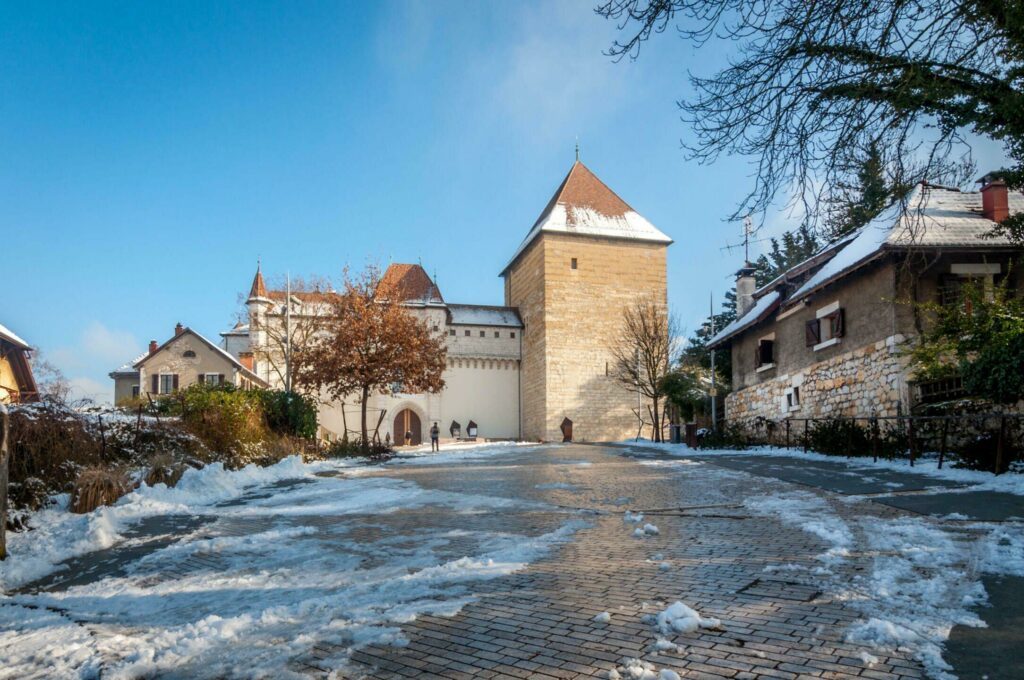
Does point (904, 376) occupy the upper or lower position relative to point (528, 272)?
lower

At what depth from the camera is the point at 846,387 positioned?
2078 centimetres

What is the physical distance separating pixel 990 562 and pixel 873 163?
164 inches

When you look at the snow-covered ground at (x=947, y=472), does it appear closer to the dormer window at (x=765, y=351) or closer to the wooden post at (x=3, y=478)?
the wooden post at (x=3, y=478)

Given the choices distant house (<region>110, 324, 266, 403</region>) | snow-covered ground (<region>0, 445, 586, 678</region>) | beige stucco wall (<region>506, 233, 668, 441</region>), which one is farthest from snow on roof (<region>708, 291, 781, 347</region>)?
distant house (<region>110, 324, 266, 403</region>)

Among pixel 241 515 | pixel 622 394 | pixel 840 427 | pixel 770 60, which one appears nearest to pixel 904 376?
pixel 840 427

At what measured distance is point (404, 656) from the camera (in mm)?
3504

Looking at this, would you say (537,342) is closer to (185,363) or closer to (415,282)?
A: (415,282)

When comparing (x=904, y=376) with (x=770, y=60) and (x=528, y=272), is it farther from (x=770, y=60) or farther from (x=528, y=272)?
(x=528, y=272)

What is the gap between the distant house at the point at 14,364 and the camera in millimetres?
25500

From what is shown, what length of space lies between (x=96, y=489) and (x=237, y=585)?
4686mm

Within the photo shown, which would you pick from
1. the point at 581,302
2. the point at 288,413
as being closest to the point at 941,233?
the point at 288,413

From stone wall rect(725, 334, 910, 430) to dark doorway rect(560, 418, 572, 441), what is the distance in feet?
63.6

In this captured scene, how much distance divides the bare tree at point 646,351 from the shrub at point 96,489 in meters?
30.3

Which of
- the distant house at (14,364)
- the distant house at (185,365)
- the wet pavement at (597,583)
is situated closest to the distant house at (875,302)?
the wet pavement at (597,583)
